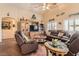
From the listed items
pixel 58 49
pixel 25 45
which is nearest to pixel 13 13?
pixel 25 45

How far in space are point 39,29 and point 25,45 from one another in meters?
0.39

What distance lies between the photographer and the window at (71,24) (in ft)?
7.24

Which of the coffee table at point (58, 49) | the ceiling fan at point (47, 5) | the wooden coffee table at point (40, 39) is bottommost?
the coffee table at point (58, 49)

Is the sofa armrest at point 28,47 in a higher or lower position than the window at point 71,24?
lower

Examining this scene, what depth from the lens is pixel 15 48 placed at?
2197mm

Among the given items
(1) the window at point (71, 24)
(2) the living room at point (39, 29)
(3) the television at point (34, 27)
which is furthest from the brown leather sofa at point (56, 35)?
(3) the television at point (34, 27)

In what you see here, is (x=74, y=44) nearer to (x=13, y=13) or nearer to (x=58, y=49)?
(x=58, y=49)

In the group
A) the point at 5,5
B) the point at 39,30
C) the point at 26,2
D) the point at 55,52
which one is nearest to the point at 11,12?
the point at 5,5

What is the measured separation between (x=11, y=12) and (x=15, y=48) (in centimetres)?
65

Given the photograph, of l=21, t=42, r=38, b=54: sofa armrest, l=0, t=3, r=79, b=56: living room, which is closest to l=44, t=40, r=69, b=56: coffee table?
l=0, t=3, r=79, b=56: living room

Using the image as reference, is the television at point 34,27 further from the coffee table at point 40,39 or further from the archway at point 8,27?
the archway at point 8,27

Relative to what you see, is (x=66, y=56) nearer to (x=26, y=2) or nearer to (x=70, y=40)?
(x=70, y=40)

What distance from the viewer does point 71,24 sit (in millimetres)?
2213

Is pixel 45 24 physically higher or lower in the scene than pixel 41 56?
higher
